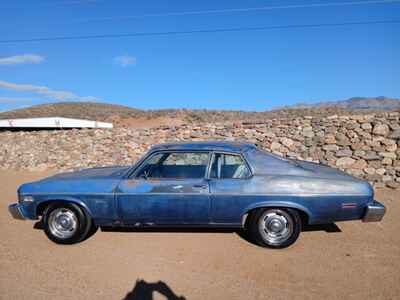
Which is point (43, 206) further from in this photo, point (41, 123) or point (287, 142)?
point (41, 123)

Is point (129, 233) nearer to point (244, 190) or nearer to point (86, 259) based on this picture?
point (86, 259)

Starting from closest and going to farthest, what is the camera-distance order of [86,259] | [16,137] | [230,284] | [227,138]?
[230,284], [86,259], [227,138], [16,137]

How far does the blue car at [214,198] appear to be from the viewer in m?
4.18

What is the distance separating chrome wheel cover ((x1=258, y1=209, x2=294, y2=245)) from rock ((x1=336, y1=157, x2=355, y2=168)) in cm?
583

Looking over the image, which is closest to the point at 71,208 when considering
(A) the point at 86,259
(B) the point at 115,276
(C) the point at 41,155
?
(A) the point at 86,259

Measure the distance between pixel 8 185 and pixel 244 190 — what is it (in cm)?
800

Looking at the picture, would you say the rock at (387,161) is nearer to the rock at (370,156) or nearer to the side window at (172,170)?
the rock at (370,156)

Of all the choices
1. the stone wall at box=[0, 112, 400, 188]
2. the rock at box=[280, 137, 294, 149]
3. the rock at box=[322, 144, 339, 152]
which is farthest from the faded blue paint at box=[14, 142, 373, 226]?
the rock at box=[280, 137, 294, 149]

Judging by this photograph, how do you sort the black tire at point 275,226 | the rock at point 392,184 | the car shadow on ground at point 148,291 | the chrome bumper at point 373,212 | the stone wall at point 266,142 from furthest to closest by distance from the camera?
1. the stone wall at point 266,142
2. the rock at point 392,184
3. the black tire at point 275,226
4. the chrome bumper at point 373,212
5. the car shadow on ground at point 148,291

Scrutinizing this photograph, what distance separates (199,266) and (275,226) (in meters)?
1.14

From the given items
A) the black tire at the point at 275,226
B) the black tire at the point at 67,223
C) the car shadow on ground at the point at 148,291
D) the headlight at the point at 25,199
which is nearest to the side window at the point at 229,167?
the black tire at the point at 275,226

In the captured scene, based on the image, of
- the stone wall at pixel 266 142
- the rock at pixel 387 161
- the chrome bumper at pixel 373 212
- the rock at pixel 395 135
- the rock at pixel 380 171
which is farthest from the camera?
the rock at pixel 395 135

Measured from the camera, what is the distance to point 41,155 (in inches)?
524

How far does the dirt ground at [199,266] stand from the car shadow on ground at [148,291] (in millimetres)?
10
